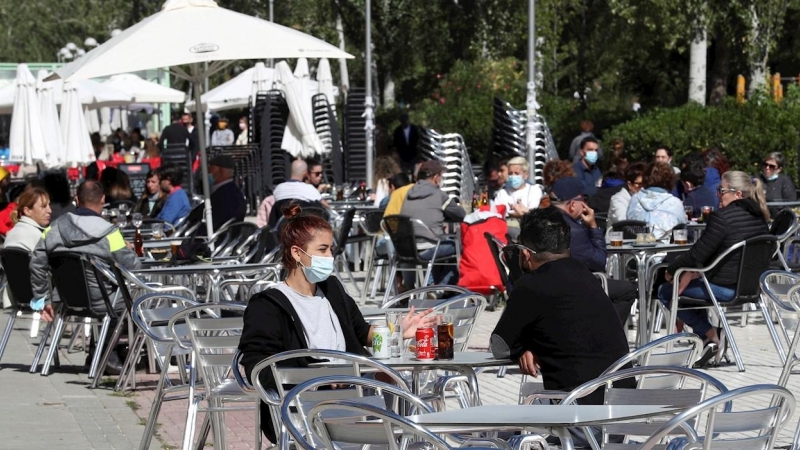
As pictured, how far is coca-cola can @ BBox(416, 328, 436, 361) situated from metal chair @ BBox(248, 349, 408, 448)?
1.27ft

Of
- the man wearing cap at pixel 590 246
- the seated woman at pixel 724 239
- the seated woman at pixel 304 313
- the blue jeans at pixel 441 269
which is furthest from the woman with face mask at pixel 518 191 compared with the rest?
the seated woman at pixel 304 313

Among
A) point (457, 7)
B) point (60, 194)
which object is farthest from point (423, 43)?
point (60, 194)

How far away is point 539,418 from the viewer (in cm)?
477

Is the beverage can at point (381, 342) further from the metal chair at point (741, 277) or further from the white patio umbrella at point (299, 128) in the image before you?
the white patio umbrella at point (299, 128)

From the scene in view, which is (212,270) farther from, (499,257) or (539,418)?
(539,418)

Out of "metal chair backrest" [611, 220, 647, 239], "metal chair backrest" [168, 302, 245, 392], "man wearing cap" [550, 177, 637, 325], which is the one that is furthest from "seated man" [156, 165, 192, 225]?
"metal chair backrest" [168, 302, 245, 392]

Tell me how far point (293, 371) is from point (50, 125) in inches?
760

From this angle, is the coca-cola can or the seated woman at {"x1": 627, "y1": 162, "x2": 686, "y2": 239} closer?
the coca-cola can

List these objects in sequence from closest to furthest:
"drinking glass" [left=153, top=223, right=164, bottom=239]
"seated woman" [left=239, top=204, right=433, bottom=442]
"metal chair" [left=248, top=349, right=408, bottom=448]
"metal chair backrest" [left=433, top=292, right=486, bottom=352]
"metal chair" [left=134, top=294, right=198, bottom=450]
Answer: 1. "metal chair" [left=248, top=349, right=408, bottom=448]
2. "seated woman" [left=239, top=204, right=433, bottom=442]
3. "metal chair backrest" [left=433, top=292, right=486, bottom=352]
4. "metal chair" [left=134, top=294, right=198, bottom=450]
5. "drinking glass" [left=153, top=223, right=164, bottom=239]

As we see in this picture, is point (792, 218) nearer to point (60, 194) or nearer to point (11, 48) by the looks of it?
point (60, 194)

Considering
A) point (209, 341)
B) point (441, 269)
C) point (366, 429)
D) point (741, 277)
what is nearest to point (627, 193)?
point (441, 269)

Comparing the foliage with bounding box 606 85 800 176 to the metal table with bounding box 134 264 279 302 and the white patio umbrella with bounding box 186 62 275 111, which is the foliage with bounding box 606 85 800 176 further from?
the white patio umbrella with bounding box 186 62 275 111

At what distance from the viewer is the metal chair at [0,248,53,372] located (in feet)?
36.8

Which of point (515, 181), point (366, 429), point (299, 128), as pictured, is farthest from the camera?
point (299, 128)
